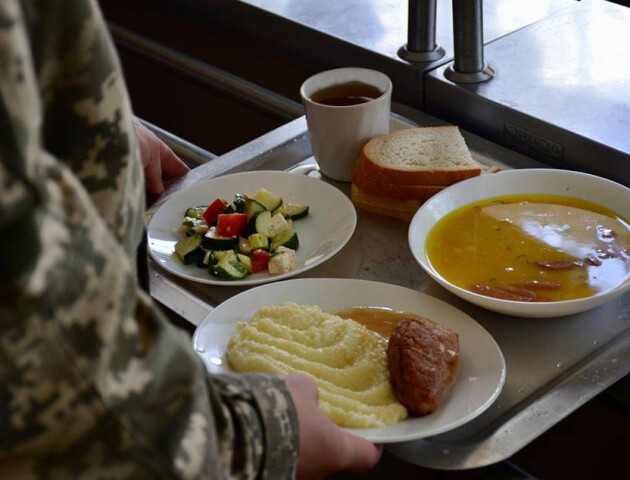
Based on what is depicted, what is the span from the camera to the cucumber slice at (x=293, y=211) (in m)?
1.42

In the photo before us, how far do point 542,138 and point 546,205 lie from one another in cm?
21

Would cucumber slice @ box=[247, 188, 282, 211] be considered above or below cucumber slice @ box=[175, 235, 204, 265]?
above

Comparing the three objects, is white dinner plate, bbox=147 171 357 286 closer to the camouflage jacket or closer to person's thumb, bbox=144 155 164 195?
person's thumb, bbox=144 155 164 195

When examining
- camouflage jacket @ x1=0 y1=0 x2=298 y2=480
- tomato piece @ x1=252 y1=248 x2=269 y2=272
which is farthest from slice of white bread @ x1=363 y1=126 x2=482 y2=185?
camouflage jacket @ x1=0 y1=0 x2=298 y2=480

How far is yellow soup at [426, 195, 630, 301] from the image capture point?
1.18 meters

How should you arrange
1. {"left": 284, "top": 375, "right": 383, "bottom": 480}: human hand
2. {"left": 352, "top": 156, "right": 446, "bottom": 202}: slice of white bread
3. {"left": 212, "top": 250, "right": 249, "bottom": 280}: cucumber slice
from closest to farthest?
1. {"left": 284, "top": 375, "right": 383, "bottom": 480}: human hand
2. {"left": 212, "top": 250, "right": 249, "bottom": 280}: cucumber slice
3. {"left": 352, "top": 156, "right": 446, "bottom": 202}: slice of white bread

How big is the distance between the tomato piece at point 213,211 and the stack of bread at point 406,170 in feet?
0.70

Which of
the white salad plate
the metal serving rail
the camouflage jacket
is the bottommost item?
the metal serving rail

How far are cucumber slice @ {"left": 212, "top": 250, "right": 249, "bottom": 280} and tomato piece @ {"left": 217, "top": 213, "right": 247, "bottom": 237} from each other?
0.07m

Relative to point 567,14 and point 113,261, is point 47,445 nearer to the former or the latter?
point 113,261

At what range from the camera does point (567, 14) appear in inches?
71.8

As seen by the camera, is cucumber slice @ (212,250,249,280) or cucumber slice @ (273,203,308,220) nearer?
cucumber slice @ (212,250,249,280)

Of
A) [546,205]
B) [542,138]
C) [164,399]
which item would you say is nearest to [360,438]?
[164,399]

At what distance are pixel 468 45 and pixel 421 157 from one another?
0.94ft
